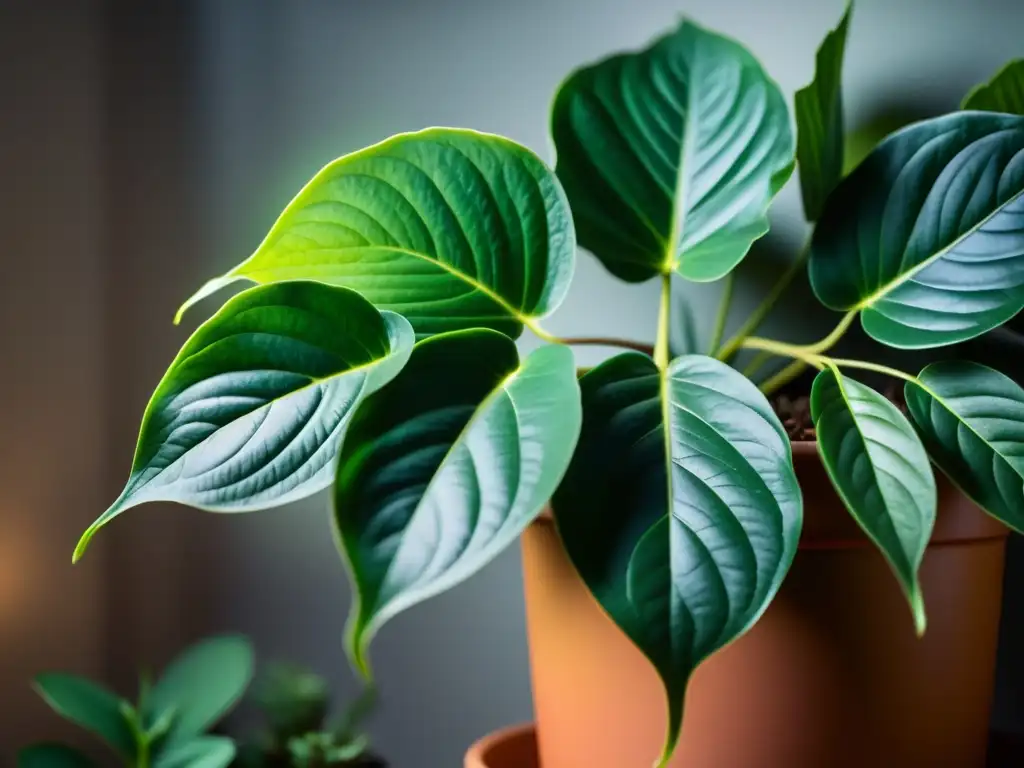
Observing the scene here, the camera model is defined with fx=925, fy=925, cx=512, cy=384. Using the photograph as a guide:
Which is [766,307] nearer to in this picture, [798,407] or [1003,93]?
[798,407]

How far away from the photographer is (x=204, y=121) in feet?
3.29

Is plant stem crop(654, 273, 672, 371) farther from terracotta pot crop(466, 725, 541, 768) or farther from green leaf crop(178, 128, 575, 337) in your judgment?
terracotta pot crop(466, 725, 541, 768)

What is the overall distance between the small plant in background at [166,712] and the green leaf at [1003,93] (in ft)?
2.41

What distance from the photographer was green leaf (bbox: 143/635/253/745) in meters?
0.81

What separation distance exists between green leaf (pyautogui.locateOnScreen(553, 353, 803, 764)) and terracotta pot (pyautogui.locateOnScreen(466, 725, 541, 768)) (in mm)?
282

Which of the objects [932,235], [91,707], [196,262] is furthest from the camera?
[196,262]

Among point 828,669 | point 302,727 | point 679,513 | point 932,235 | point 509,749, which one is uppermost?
point 932,235

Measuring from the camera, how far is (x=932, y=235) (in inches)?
21.1

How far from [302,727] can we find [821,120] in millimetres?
711

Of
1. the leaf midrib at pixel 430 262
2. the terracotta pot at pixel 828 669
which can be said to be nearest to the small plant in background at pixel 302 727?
the terracotta pot at pixel 828 669

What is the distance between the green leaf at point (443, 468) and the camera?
1.28ft

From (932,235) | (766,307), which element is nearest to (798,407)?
(766,307)

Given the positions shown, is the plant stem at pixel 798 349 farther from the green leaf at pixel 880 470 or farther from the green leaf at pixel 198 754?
the green leaf at pixel 198 754

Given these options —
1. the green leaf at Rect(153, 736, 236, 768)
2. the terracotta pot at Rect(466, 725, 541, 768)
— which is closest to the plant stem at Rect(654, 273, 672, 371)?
the terracotta pot at Rect(466, 725, 541, 768)
